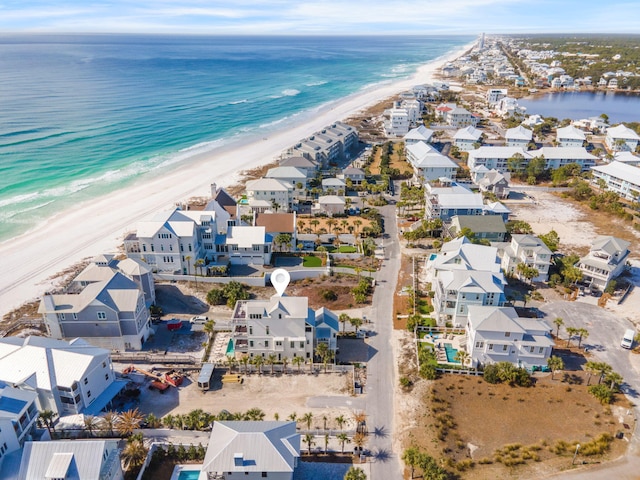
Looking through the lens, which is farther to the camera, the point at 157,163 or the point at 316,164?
the point at 157,163

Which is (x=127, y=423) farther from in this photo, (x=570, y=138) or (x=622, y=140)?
(x=622, y=140)

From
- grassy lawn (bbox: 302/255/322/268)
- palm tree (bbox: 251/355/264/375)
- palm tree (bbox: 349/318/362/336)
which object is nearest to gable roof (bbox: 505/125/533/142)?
grassy lawn (bbox: 302/255/322/268)

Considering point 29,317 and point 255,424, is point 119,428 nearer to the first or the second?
point 255,424

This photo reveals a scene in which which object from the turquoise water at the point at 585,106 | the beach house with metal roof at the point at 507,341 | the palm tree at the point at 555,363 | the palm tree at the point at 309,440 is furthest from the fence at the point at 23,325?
the turquoise water at the point at 585,106

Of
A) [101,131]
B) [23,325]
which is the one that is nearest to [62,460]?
[23,325]

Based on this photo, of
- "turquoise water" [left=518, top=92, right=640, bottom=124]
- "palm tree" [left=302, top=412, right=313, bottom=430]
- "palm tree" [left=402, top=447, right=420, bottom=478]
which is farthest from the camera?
"turquoise water" [left=518, top=92, right=640, bottom=124]

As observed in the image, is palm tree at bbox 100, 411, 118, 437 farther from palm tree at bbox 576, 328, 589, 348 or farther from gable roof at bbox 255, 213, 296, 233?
palm tree at bbox 576, 328, 589, 348

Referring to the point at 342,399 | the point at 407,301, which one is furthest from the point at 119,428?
the point at 407,301

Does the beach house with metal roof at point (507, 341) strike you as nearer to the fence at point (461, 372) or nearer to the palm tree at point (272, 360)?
the fence at point (461, 372)
